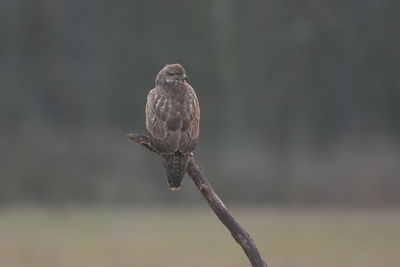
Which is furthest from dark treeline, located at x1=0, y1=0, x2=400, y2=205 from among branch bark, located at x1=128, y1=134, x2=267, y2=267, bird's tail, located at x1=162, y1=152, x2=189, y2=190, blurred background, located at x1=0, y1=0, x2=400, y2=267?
branch bark, located at x1=128, y1=134, x2=267, y2=267

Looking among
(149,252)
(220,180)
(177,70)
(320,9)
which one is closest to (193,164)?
Answer: (177,70)

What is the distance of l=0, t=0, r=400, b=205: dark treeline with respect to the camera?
2427cm

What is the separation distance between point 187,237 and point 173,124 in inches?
475

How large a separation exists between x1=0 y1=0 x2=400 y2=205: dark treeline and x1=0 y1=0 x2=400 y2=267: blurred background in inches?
1.3

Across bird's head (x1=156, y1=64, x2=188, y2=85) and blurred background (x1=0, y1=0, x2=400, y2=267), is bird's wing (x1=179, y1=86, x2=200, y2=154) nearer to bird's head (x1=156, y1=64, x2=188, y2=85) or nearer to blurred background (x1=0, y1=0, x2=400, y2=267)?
bird's head (x1=156, y1=64, x2=188, y2=85)

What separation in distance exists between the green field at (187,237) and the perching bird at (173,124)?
26.0 ft

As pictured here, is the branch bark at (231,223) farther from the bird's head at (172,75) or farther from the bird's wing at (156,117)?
the bird's head at (172,75)

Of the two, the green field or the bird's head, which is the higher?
the green field

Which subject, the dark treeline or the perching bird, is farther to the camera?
the dark treeline

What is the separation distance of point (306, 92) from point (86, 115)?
216 inches

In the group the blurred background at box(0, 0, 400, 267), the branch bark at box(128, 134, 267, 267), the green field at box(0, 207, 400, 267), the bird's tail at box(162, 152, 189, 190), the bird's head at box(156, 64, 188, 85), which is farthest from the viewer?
the blurred background at box(0, 0, 400, 267)

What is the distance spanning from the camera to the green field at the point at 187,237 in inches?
628

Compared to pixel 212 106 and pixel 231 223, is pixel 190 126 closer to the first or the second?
pixel 231 223

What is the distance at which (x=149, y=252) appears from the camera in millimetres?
17172
